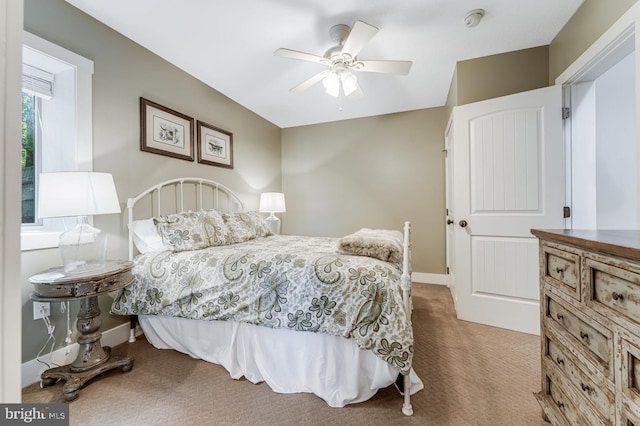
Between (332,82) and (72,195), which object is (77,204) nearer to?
(72,195)

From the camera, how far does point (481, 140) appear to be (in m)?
2.46

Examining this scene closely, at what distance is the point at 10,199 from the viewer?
522mm

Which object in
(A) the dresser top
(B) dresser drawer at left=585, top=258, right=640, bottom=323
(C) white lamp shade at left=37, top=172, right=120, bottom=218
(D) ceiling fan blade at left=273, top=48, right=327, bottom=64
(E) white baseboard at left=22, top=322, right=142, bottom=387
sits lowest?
(E) white baseboard at left=22, top=322, right=142, bottom=387

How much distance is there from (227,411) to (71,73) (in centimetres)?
249

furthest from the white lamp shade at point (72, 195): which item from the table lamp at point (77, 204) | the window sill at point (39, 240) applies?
the window sill at point (39, 240)

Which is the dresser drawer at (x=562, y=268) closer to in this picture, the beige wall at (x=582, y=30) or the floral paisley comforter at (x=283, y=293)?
the floral paisley comforter at (x=283, y=293)

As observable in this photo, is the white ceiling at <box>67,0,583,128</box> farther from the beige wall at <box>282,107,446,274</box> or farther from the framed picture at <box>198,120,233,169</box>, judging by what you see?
the beige wall at <box>282,107,446,274</box>

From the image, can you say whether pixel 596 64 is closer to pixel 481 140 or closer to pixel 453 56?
pixel 481 140

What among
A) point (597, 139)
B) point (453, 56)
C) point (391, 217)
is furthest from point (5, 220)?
point (391, 217)

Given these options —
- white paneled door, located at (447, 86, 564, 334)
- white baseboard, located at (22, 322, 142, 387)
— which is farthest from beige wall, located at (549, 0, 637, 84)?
white baseboard, located at (22, 322, 142, 387)

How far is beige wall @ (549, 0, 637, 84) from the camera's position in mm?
1589

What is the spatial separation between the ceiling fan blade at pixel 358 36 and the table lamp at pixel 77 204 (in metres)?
1.87

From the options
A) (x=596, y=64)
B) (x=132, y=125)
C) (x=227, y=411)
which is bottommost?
(x=227, y=411)

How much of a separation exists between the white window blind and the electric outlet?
1.42m
